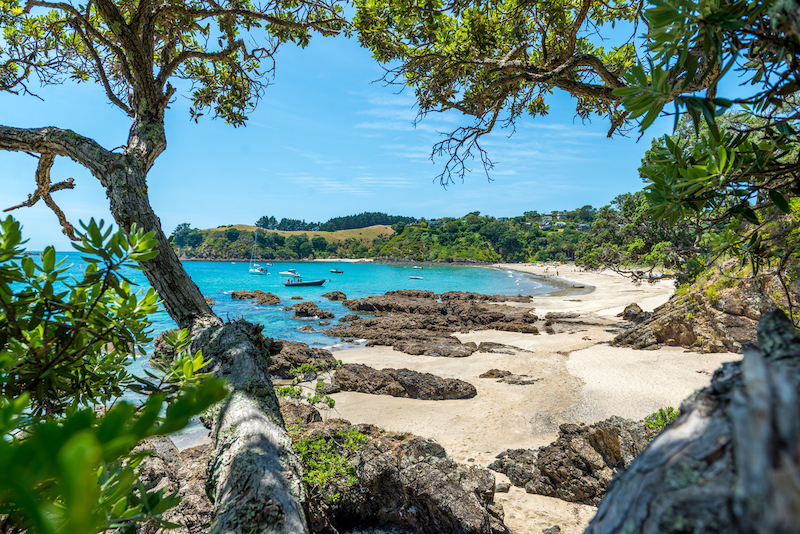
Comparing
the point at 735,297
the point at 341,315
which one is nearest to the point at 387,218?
the point at 341,315

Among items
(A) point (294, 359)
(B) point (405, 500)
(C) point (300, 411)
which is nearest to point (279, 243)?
(A) point (294, 359)

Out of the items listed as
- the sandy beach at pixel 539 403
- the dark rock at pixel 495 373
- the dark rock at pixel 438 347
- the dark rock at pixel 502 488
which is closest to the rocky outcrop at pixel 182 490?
the sandy beach at pixel 539 403

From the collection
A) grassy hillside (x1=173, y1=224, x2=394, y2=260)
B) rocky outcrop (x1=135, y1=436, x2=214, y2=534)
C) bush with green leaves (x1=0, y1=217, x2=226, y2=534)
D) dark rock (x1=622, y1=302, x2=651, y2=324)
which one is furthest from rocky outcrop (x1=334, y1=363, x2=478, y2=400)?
grassy hillside (x1=173, y1=224, x2=394, y2=260)

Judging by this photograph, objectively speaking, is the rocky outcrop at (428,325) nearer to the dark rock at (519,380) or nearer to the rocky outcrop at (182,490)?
the dark rock at (519,380)

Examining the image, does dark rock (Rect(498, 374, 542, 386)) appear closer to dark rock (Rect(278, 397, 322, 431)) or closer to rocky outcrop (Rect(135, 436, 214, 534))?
dark rock (Rect(278, 397, 322, 431))

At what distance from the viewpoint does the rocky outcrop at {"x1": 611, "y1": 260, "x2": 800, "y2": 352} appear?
8234 millimetres

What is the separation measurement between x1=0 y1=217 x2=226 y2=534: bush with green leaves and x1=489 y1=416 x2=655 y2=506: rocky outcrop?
461 centimetres

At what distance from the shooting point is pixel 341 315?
27.8m

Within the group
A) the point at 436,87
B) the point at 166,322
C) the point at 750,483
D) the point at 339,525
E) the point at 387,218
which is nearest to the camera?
the point at 750,483

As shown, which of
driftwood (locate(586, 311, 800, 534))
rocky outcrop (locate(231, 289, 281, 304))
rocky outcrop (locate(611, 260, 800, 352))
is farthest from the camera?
rocky outcrop (locate(231, 289, 281, 304))

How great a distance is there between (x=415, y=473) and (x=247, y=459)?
243 centimetres

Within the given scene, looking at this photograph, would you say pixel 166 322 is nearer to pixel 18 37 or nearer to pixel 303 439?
pixel 18 37

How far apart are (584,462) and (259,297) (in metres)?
33.7

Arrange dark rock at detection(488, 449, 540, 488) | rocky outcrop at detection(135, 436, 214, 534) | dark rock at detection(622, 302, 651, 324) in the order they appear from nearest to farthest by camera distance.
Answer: rocky outcrop at detection(135, 436, 214, 534) < dark rock at detection(488, 449, 540, 488) < dark rock at detection(622, 302, 651, 324)
